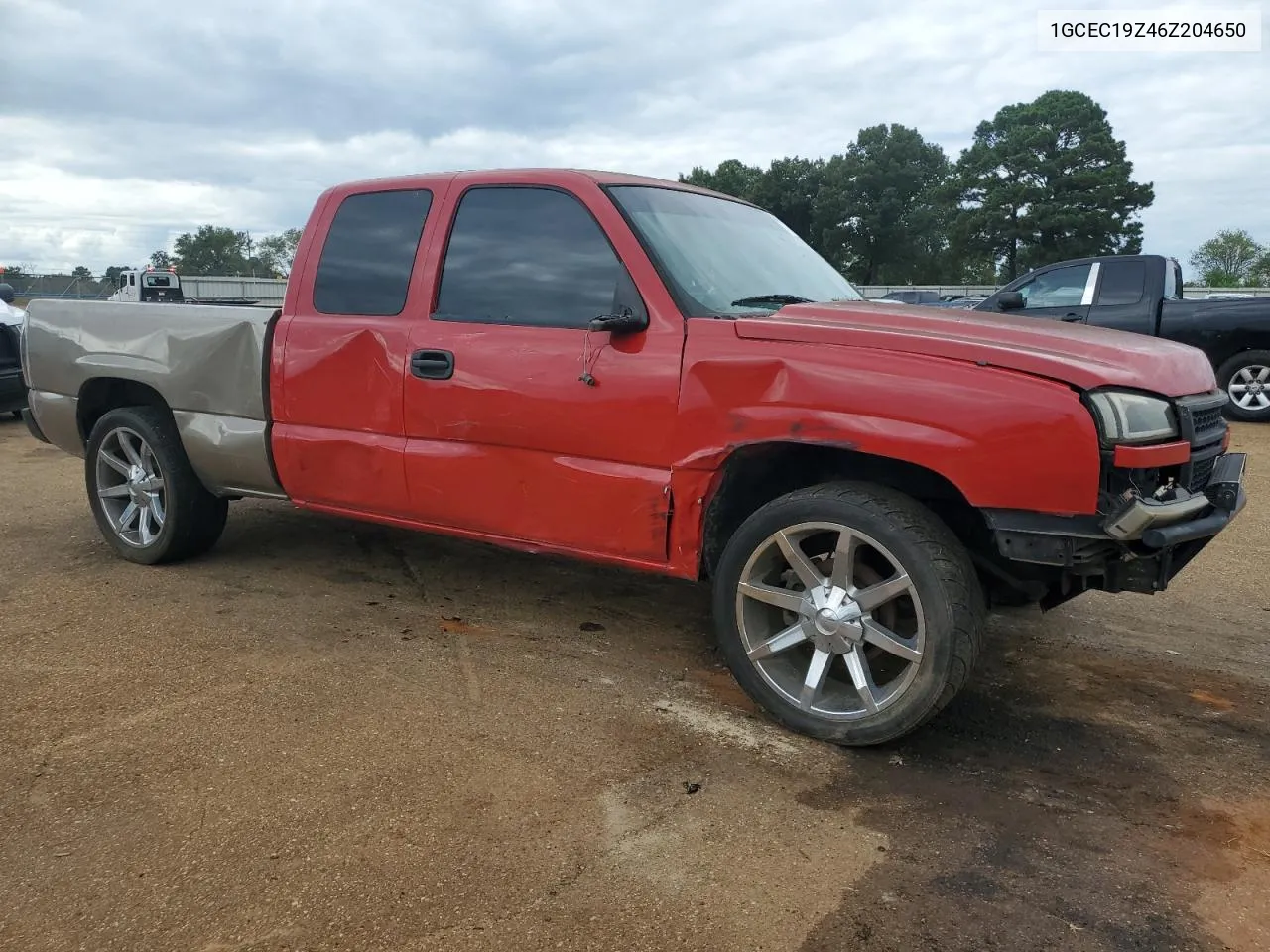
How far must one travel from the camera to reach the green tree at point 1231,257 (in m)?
49.6

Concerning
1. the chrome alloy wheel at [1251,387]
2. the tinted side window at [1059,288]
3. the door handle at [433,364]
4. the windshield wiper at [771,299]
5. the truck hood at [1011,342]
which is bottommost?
the chrome alloy wheel at [1251,387]

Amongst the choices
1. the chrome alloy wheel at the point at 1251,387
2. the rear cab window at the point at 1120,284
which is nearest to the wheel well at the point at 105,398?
the rear cab window at the point at 1120,284

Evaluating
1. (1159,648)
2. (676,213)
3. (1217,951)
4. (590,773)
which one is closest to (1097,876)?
(1217,951)

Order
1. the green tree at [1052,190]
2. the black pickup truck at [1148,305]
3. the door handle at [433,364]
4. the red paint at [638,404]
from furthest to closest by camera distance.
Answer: the green tree at [1052,190] → the black pickup truck at [1148,305] → the door handle at [433,364] → the red paint at [638,404]

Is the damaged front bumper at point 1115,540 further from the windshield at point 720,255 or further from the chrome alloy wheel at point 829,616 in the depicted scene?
the windshield at point 720,255

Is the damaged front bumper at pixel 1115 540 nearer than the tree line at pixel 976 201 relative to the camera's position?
Yes

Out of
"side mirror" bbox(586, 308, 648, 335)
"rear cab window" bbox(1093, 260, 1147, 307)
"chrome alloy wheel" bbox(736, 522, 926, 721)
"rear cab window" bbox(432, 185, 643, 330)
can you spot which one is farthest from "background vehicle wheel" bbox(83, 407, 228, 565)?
"rear cab window" bbox(1093, 260, 1147, 307)

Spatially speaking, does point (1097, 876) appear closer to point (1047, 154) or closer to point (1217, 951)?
point (1217, 951)

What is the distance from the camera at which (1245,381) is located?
1016 centimetres

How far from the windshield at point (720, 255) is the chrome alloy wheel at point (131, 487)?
2.90 meters

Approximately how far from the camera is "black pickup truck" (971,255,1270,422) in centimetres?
952

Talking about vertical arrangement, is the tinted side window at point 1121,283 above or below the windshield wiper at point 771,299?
above

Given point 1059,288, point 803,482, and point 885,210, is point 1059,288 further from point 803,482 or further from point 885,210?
point 885,210

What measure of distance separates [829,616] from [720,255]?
5.02ft
